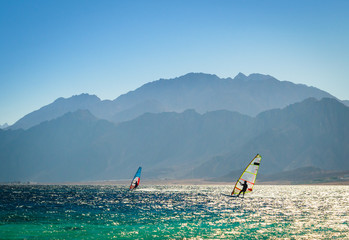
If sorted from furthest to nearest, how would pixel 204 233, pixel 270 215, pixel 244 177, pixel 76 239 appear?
pixel 244 177, pixel 270 215, pixel 204 233, pixel 76 239

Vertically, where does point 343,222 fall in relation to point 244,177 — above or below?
below

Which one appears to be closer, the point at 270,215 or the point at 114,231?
the point at 114,231

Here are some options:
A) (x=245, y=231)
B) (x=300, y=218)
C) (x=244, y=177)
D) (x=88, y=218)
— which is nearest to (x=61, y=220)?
(x=88, y=218)

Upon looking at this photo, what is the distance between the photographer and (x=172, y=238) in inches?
1845

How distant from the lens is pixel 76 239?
46.1 meters

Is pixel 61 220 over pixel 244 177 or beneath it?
beneath

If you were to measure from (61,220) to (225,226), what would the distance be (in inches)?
1056

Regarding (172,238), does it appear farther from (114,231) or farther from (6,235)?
(6,235)

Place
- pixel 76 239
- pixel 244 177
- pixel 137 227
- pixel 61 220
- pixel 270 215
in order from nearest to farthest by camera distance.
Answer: pixel 76 239 → pixel 137 227 → pixel 61 220 → pixel 270 215 → pixel 244 177

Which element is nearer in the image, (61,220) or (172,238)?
(172,238)

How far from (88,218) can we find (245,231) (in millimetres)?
28600

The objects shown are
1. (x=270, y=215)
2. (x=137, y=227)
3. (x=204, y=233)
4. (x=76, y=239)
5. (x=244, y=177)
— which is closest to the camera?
(x=76, y=239)

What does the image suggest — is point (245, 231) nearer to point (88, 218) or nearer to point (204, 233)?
point (204, 233)

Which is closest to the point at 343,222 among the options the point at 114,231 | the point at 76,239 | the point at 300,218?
the point at 300,218
